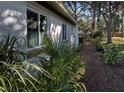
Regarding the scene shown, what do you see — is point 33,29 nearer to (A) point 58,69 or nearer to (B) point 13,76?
(A) point 58,69

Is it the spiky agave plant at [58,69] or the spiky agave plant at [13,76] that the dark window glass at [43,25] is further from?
the spiky agave plant at [13,76]

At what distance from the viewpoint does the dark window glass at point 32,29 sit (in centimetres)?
690

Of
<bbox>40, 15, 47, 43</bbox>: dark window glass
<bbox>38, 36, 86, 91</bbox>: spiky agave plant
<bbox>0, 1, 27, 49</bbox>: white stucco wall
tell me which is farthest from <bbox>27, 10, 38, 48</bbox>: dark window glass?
<bbox>38, 36, 86, 91</bbox>: spiky agave plant

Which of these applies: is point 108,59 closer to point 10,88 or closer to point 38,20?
point 38,20

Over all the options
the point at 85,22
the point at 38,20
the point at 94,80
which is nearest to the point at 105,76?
the point at 94,80

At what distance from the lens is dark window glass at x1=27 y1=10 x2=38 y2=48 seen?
22.6 feet

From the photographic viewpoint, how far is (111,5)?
31531 millimetres

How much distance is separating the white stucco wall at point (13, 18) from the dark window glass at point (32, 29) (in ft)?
3.52

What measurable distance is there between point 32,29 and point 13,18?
204cm

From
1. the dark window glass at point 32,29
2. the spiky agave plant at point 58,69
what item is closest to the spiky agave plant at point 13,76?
the spiky agave plant at point 58,69

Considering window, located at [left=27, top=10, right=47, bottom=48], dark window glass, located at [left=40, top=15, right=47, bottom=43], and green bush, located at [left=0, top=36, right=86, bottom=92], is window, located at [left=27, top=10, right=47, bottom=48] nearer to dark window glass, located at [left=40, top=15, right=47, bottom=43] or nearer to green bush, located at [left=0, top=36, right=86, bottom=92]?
dark window glass, located at [left=40, top=15, right=47, bottom=43]

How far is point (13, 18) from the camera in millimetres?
5309

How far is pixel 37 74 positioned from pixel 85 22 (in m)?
51.8

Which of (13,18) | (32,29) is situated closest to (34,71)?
(13,18)
